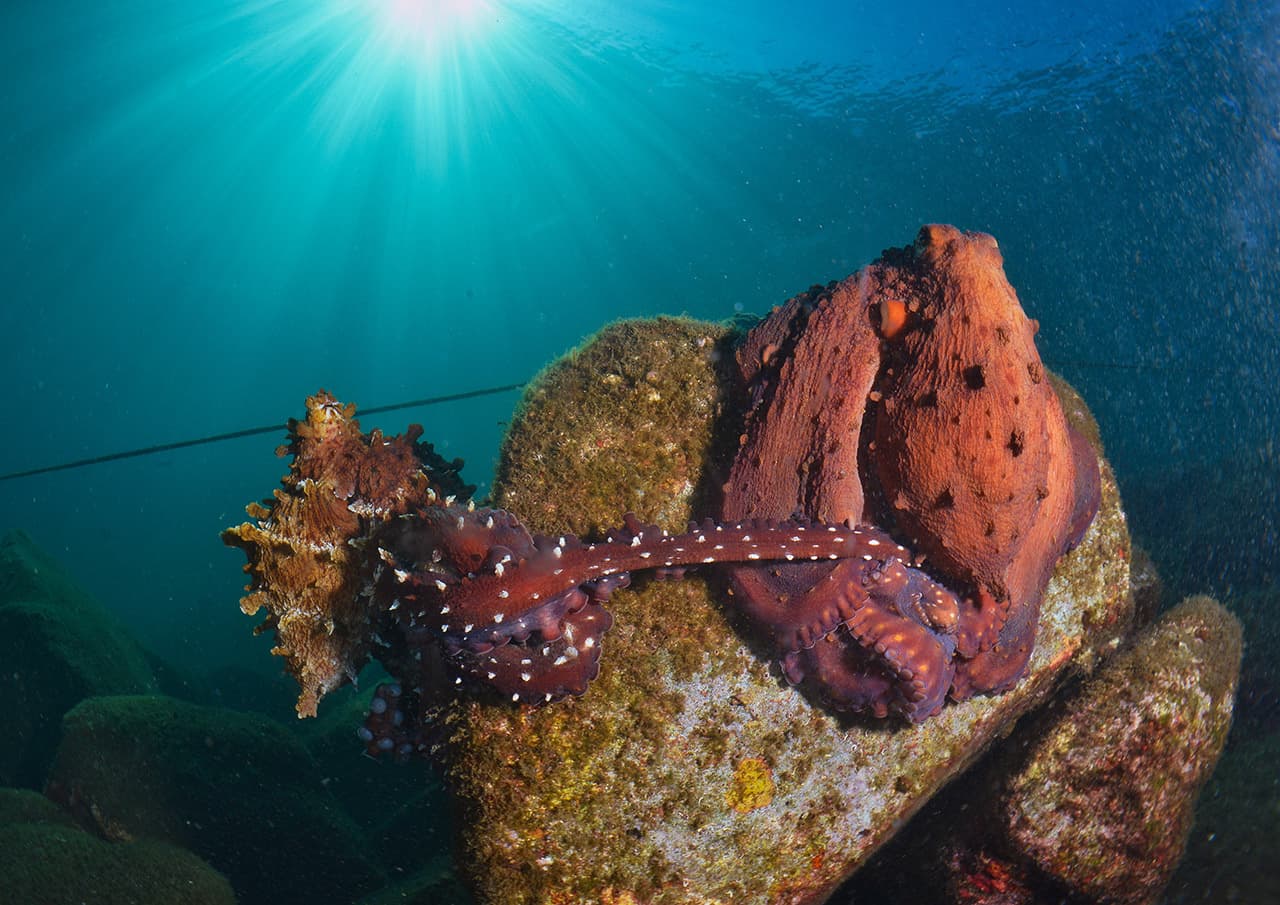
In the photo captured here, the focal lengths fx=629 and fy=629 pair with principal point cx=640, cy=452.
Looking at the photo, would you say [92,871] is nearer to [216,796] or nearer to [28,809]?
[216,796]

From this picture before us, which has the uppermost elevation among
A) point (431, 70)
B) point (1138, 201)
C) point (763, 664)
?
point (431, 70)

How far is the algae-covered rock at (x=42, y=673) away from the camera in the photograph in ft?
33.5

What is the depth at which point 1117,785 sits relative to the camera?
143 inches

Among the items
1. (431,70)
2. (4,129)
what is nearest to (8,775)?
(4,129)

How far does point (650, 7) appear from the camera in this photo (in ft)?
157

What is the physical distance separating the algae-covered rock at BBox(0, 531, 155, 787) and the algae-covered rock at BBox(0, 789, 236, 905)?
4.33m

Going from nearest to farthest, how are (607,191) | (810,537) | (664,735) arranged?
1. (810,537)
2. (664,735)
3. (607,191)

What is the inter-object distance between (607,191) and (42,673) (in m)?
69.3

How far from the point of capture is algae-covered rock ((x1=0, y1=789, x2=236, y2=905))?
5.92 meters

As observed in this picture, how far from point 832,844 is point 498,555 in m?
2.51

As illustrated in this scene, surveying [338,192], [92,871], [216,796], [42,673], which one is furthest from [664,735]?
[338,192]

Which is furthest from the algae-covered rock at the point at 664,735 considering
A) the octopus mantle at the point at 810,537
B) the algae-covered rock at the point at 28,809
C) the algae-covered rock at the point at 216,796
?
the algae-covered rock at the point at 28,809

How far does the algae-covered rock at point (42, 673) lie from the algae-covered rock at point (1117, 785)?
519 inches

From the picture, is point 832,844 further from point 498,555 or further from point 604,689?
point 498,555
